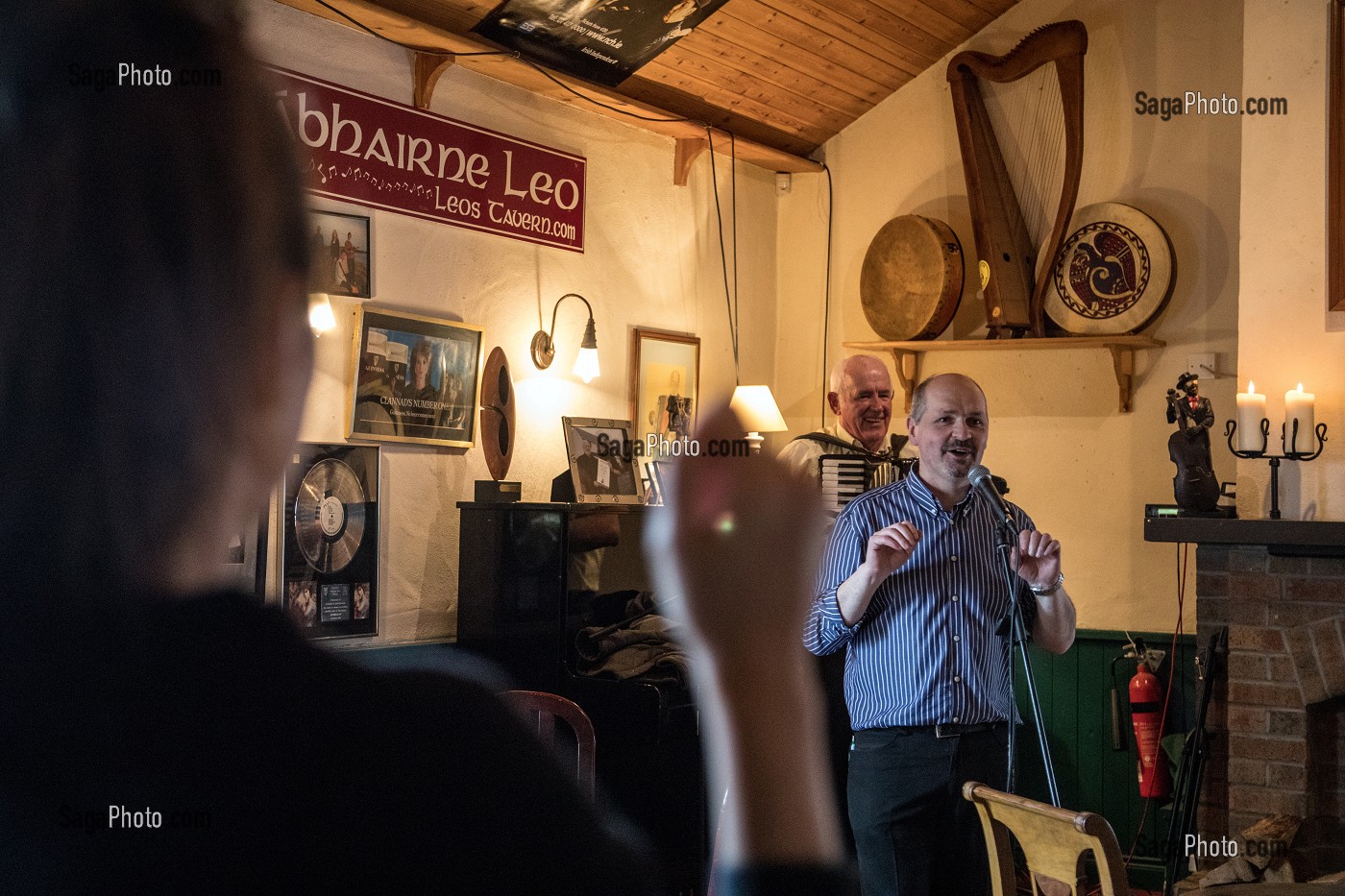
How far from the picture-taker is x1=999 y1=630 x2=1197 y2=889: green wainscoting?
500cm

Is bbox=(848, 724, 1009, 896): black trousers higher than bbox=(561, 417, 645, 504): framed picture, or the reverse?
bbox=(561, 417, 645, 504): framed picture

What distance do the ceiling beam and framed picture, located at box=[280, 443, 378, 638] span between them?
1359mm

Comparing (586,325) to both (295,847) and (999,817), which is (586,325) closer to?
(999,817)

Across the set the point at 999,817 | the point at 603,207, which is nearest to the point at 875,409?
the point at 603,207

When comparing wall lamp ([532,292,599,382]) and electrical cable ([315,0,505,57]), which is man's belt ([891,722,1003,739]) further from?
electrical cable ([315,0,505,57])

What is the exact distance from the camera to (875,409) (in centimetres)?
409

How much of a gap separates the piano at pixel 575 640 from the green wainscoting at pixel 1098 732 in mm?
1835

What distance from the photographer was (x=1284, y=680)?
401cm

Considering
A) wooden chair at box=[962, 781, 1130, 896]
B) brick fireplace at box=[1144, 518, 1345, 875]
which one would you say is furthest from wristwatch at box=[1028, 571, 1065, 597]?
brick fireplace at box=[1144, 518, 1345, 875]

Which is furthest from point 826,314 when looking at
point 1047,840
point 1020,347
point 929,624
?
point 1047,840

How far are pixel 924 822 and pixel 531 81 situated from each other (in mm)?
3136

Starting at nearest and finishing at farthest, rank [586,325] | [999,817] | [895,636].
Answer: [999,817], [895,636], [586,325]

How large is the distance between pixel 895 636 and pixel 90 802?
263cm

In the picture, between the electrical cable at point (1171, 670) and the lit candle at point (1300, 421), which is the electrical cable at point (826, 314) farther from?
the lit candle at point (1300, 421)
